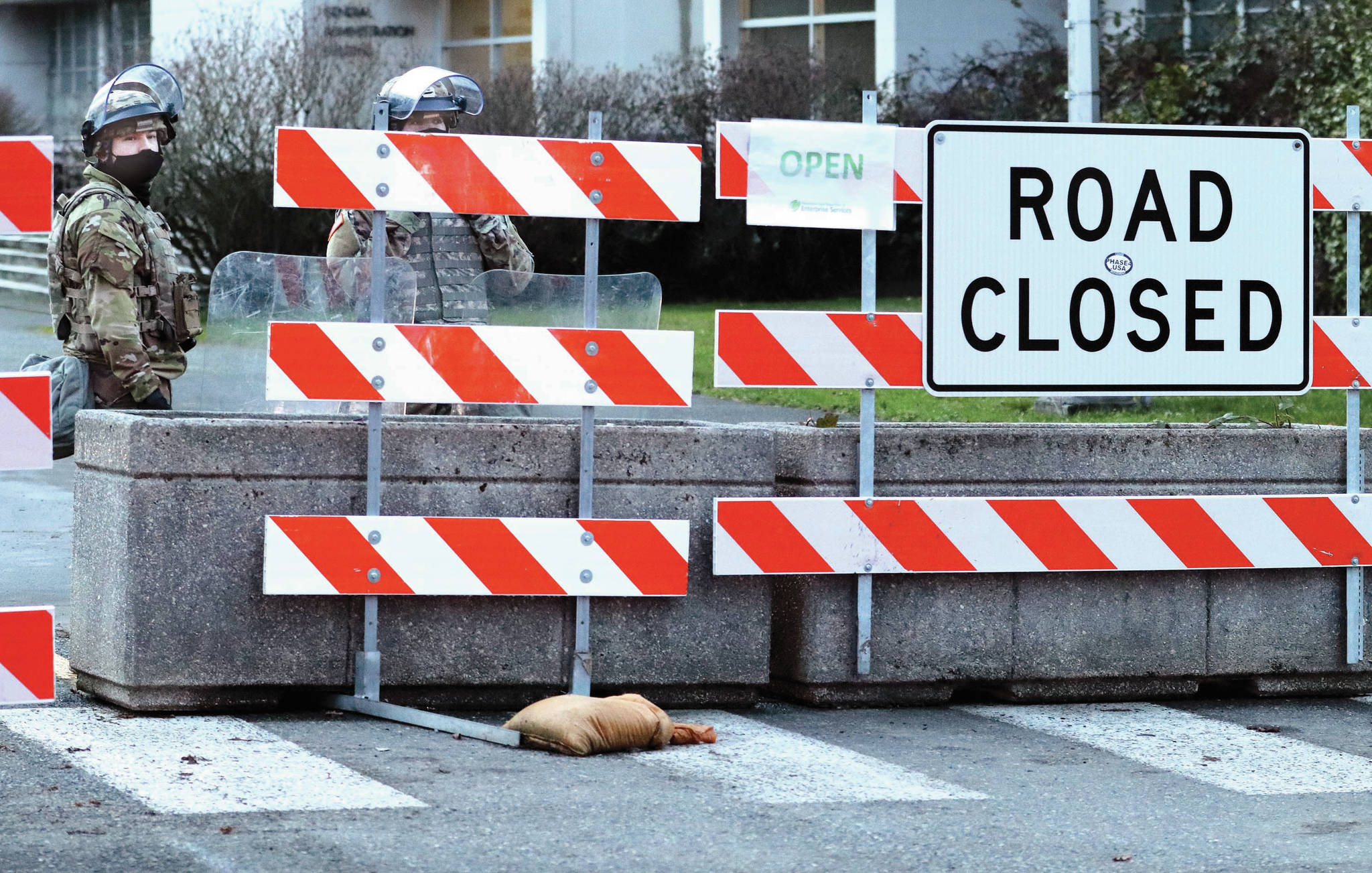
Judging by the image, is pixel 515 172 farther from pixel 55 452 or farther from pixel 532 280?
pixel 55 452

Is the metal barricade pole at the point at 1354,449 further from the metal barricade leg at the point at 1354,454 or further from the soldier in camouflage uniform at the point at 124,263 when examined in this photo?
the soldier in camouflage uniform at the point at 124,263

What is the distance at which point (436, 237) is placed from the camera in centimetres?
786

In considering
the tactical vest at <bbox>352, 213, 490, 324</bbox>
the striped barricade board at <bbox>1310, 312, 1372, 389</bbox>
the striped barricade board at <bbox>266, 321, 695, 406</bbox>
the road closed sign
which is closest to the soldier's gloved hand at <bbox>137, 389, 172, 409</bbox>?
the tactical vest at <bbox>352, 213, 490, 324</bbox>

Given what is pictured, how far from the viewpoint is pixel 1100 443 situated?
6.99 meters

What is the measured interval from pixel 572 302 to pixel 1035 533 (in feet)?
5.80

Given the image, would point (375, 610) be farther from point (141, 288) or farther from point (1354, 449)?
point (1354, 449)

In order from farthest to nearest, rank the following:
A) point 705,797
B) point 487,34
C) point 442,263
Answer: point 487,34
point 442,263
point 705,797

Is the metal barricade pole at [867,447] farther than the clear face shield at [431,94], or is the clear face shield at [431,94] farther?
the clear face shield at [431,94]

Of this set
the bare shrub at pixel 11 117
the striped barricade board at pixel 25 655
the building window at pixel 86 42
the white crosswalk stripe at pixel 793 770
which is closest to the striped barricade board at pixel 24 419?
the striped barricade board at pixel 25 655

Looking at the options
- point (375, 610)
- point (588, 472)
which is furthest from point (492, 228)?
point (375, 610)

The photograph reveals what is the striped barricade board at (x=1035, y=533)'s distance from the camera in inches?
261

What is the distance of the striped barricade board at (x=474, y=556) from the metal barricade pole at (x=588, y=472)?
0.06m

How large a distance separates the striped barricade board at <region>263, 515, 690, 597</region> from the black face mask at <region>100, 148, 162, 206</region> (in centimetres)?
195

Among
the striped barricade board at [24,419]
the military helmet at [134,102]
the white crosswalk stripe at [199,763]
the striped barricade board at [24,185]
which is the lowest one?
the white crosswalk stripe at [199,763]
